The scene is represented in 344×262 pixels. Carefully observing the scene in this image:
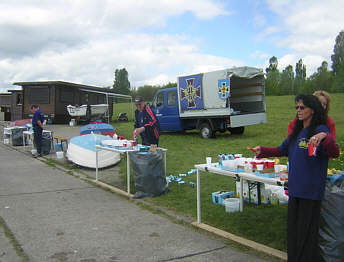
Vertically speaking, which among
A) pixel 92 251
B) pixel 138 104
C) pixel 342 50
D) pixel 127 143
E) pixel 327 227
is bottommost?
pixel 92 251

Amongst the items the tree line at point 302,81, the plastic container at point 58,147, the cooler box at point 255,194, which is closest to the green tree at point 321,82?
the tree line at point 302,81

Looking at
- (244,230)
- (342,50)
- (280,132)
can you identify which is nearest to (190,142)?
(280,132)

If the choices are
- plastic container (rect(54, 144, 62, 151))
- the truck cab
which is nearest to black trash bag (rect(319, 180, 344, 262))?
plastic container (rect(54, 144, 62, 151))

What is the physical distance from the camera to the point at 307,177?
3086mm

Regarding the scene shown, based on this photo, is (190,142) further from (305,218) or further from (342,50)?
(342,50)

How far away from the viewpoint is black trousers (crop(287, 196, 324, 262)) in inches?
122

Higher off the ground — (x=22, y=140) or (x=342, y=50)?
(x=342, y=50)

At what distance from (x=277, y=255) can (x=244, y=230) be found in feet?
2.69

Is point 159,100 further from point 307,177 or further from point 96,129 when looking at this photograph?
point 307,177

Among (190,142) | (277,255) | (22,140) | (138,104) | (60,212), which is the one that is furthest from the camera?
(22,140)

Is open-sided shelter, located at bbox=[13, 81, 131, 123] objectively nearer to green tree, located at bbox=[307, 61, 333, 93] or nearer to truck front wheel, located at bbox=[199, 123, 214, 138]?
truck front wheel, located at bbox=[199, 123, 214, 138]

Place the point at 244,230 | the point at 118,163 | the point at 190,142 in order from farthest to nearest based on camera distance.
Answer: the point at 190,142, the point at 118,163, the point at 244,230

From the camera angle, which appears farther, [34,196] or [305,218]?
[34,196]

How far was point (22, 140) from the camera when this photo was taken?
50.4 feet
